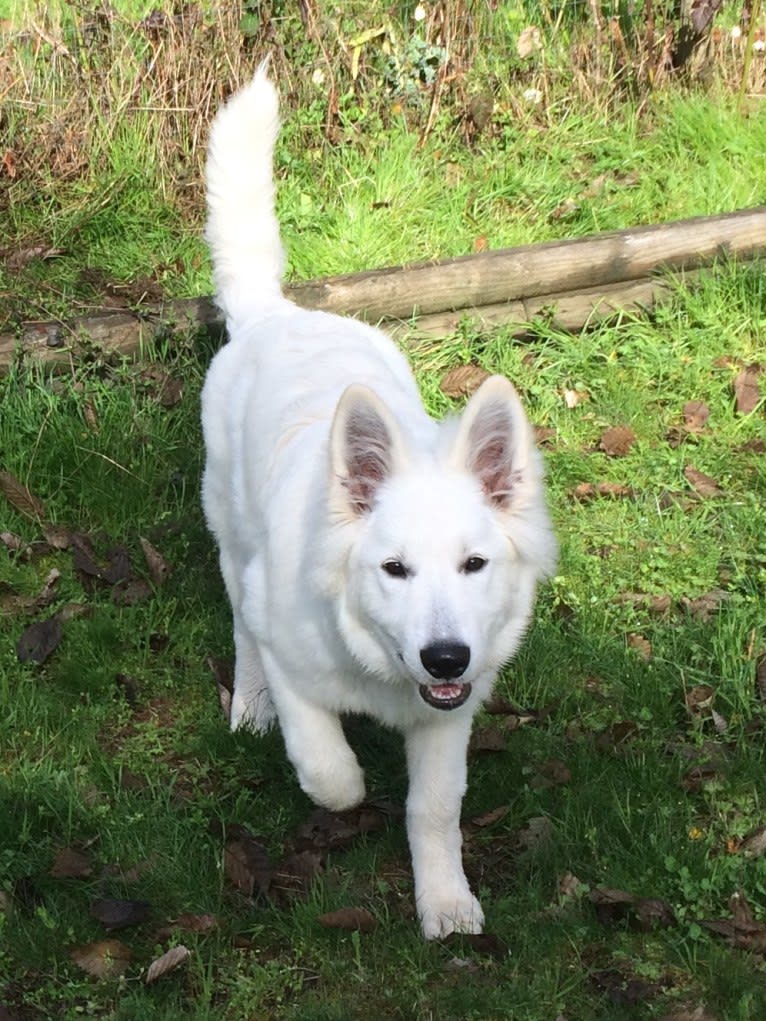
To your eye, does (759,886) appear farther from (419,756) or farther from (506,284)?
(506,284)

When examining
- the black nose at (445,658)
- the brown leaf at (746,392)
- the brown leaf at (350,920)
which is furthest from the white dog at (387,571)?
the brown leaf at (746,392)

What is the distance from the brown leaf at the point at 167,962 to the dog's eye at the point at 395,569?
105cm

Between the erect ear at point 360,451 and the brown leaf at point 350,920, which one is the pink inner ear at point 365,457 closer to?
the erect ear at point 360,451

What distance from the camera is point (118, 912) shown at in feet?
10.0

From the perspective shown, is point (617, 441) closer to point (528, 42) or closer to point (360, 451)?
point (360, 451)

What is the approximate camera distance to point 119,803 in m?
3.47

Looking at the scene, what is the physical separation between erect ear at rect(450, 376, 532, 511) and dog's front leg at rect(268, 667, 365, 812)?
782mm

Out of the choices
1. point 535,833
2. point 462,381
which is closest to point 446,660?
point 535,833

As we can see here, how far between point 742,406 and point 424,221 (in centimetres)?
197

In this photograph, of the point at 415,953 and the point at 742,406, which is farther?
the point at 742,406

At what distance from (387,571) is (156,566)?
1.78m

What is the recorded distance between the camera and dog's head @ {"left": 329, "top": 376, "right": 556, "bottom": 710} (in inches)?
111

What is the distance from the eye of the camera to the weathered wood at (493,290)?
5254mm

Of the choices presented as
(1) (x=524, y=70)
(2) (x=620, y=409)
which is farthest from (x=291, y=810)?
(1) (x=524, y=70)
